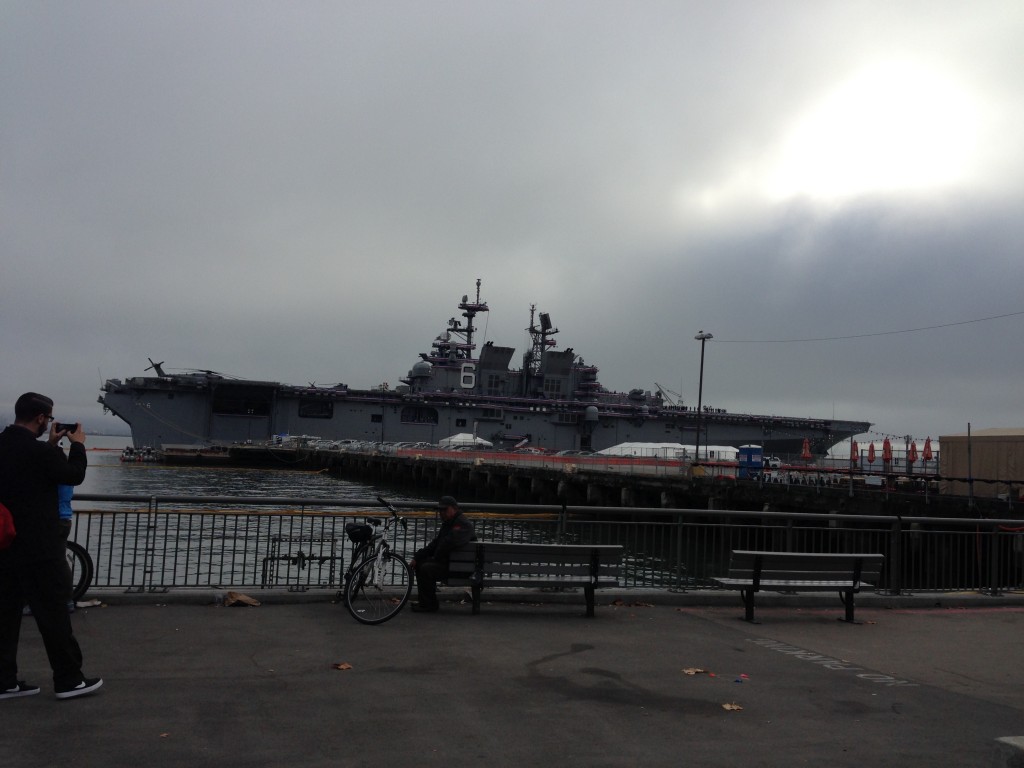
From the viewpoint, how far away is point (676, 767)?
14.0ft

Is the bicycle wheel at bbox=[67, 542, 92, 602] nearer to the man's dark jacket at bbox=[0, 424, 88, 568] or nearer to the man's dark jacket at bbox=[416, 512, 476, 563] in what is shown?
the man's dark jacket at bbox=[0, 424, 88, 568]

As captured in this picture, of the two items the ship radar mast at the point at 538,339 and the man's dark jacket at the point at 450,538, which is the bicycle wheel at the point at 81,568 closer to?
the man's dark jacket at the point at 450,538

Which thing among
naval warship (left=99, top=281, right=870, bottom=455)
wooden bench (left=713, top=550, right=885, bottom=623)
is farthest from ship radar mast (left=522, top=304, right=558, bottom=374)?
wooden bench (left=713, top=550, right=885, bottom=623)

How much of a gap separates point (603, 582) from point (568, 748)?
4135mm

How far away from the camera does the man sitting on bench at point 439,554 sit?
816cm

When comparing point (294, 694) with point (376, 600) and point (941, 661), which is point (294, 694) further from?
point (941, 661)

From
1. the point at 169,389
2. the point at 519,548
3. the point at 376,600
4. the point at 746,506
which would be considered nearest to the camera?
the point at 376,600

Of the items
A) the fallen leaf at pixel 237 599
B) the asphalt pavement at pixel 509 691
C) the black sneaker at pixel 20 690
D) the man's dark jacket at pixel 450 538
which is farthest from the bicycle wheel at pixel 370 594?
the black sneaker at pixel 20 690

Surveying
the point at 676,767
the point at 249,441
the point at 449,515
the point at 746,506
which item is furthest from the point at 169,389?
the point at 676,767

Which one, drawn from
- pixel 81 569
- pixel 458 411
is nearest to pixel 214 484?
pixel 458 411

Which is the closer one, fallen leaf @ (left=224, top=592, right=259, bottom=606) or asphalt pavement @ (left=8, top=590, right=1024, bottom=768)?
asphalt pavement @ (left=8, top=590, right=1024, bottom=768)

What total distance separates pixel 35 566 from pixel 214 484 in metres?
44.8

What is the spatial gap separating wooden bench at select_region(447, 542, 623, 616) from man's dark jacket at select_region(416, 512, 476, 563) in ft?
0.27

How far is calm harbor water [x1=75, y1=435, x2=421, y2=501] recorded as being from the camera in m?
40.9
